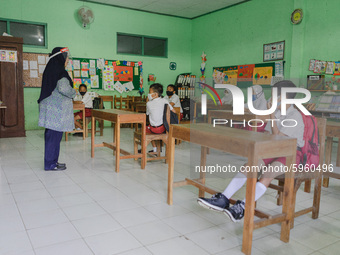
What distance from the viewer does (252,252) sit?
186 cm

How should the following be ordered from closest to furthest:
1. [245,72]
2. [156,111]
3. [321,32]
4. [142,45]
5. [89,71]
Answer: [156,111]
[321,32]
[245,72]
[89,71]
[142,45]

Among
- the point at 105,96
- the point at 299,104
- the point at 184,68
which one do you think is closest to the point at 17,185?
the point at 299,104

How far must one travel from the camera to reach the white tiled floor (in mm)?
1895

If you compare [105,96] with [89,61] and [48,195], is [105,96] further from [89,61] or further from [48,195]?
[48,195]

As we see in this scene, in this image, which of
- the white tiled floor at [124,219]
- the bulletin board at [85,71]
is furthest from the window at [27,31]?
the white tiled floor at [124,219]

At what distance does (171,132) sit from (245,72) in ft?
17.8

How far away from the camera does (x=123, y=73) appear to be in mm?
8086

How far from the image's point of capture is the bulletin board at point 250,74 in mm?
6734

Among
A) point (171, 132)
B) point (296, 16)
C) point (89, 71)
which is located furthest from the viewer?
point (89, 71)

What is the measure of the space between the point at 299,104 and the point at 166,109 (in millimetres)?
1890

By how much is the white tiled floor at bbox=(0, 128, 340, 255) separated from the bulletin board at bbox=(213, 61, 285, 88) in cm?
388

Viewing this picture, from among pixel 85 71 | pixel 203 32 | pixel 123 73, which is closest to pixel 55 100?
pixel 85 71

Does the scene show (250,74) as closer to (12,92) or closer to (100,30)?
(100,30)

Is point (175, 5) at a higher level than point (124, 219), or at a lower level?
higher
